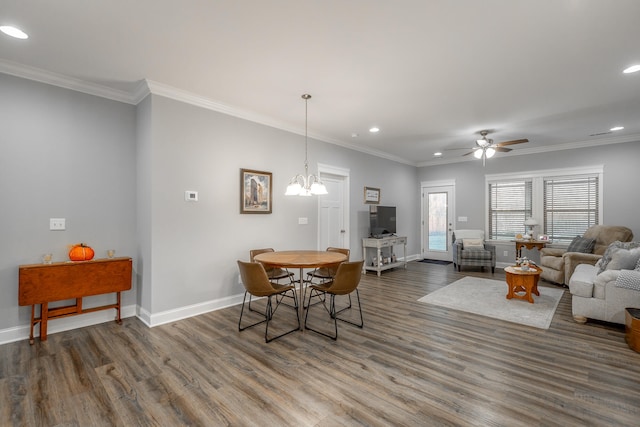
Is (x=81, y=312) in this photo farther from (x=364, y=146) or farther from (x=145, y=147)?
(x=364, y=146)

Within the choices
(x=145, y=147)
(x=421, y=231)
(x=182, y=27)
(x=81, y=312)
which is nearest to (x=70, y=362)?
(x=81, y=312)

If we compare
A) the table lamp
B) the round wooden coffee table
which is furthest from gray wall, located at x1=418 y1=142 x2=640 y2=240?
the round wooden coffee table

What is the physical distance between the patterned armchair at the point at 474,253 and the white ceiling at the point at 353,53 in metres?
2.98

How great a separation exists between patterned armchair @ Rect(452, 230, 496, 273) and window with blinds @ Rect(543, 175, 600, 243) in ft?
A: 4.29

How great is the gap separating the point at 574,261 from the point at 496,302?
186 cm

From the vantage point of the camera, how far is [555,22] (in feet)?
7.39

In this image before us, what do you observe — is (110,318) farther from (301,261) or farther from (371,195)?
(371,195)

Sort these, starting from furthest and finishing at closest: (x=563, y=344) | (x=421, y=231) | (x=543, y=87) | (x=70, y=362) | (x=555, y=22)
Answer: (x=421, y=231) < (x=543, y=87) < (x=563, y=344) < (x=70, y=362) < (x=555, y=22)

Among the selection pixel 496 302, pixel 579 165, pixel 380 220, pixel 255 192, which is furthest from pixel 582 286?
pixel 255 192

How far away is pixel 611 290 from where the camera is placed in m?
3.25

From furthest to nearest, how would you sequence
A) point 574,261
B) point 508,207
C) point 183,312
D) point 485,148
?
point 508,207 < point 485,148 < point 574,261 < point 183,312

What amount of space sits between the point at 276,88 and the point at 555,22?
8.46 ft

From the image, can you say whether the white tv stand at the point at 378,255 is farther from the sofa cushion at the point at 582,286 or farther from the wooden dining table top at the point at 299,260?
the sofa cushion at the point at 582,286

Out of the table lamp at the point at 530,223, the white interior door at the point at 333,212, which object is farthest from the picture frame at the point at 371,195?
the table lamp at the point at 530,223
